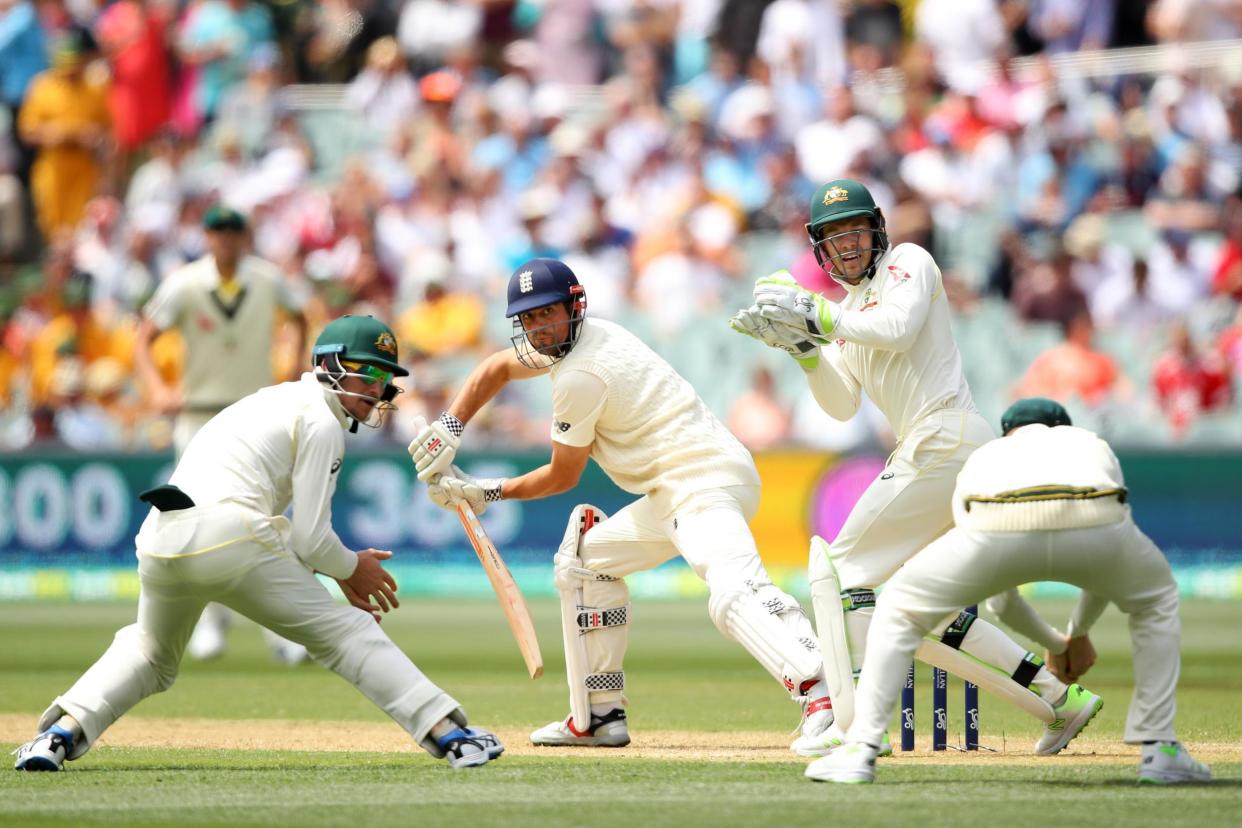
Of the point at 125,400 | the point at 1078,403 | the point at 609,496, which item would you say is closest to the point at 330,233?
the point at 125,400

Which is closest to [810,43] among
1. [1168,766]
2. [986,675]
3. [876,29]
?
[876,29]

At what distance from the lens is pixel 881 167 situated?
53.6ft

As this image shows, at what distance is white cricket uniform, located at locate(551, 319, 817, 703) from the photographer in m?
7.07

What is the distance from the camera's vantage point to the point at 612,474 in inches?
297

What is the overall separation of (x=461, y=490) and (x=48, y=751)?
6.31 ft

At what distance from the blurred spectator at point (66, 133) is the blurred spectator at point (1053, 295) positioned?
34.3 ft

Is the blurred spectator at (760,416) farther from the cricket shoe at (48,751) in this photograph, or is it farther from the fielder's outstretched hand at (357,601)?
the cricket shoe at (48,751)

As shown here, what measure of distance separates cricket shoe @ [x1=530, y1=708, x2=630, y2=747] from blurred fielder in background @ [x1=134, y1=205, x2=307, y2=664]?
384cm

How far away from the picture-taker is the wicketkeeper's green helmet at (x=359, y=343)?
21.9 ft

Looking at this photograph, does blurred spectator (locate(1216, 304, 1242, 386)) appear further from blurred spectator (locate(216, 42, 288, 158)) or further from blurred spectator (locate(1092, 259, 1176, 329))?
blurred spectator (locate(216, 42, 288, 158))

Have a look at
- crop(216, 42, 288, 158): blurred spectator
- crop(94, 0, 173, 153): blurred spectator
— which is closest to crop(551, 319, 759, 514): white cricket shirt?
crop(216, 42, 288, 158): blurred spectator

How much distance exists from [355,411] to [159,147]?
46.0 ft

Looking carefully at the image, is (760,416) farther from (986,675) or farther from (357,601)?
(357,601)

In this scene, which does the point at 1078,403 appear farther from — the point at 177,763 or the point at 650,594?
the point at 177,763
